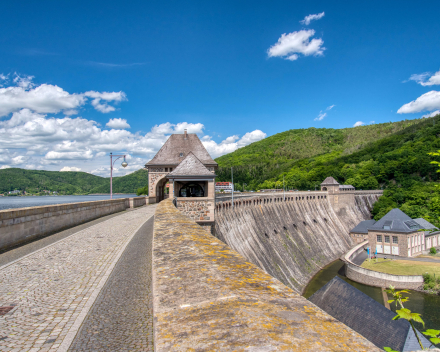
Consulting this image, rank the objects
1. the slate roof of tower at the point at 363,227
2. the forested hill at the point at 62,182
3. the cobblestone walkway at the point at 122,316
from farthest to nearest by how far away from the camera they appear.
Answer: the forested hill at the point at 62,182, the slate roof of tower at the point at 363,227, the cobblestone walkway at the point at 122,316

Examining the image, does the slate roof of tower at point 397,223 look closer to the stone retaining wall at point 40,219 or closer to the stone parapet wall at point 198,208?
the stone parapet wall at point 198,208

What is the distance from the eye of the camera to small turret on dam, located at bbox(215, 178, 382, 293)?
25.8 meters

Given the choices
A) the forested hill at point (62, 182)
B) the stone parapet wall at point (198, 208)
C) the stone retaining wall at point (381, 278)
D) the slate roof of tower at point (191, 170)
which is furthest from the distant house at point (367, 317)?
the forested hill at point (62, 182)

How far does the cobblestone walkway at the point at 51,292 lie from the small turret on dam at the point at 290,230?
1487 centimetres

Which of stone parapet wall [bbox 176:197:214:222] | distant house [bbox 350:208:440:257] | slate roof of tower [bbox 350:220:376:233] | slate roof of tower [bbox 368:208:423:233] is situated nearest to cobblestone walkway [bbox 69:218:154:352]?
stone parapet wall [bbox 176:197:214:222]

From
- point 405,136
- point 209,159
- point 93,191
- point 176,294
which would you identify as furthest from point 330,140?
point 176,294

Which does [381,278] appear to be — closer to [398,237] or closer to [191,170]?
A: [398,237]

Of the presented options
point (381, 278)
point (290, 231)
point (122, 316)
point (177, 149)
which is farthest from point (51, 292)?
point (290, 231)

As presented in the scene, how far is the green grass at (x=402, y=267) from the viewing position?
3024 cm

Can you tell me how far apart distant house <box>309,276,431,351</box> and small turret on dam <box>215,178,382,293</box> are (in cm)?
955

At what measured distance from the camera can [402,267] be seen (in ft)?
105

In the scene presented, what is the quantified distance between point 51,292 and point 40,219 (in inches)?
286

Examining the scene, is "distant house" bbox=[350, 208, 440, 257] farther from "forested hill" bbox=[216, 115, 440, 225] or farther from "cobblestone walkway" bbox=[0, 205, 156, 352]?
"cobblestone walkway" bbox=[0, 205, 156, 352]

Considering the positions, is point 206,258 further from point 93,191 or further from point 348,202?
point 93,191
